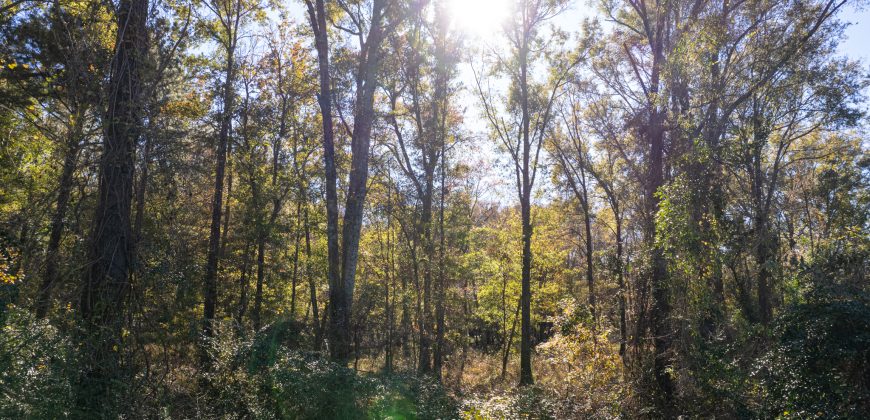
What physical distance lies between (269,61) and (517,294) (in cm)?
1617

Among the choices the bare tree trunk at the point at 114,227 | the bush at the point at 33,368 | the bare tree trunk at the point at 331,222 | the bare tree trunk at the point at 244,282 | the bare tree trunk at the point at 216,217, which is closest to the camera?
the bush at the point at 33,368

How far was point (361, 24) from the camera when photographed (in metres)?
17.5

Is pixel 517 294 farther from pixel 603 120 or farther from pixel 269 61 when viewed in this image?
pixel 269 61

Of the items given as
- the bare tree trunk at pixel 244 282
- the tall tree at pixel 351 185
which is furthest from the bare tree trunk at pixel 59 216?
the bare tree trunk at pixel 244 282

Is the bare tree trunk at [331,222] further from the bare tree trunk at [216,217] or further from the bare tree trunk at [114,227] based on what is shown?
the bare tree trunk at [114,227]

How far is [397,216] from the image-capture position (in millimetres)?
22594

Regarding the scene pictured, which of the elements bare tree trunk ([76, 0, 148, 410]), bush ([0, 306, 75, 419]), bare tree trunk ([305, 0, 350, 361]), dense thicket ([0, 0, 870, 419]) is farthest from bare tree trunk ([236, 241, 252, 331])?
bush ([0, 306, 75, 419])

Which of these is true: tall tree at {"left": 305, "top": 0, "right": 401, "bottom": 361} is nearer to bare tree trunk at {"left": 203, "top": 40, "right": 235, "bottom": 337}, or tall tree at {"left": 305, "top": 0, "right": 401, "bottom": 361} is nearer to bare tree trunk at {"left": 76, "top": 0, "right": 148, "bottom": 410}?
bare tree trunk at {"left": 203, "top": 40, "right": 235, "bottom": 337}

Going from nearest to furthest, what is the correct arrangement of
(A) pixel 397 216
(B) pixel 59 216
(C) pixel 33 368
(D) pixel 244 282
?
(C) pixel 33 368
(B) pixel 59 216
(D) pixel 244 282
(A) pixel 397 216

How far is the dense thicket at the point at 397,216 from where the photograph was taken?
20.7 ft

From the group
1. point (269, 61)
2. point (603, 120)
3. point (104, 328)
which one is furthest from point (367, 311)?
point (104, 328)

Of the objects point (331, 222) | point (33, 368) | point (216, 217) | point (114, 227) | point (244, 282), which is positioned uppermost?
point (216, 217)

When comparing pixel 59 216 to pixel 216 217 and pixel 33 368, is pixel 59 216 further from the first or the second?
pixel 216 217

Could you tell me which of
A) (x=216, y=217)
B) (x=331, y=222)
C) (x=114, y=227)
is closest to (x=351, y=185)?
(x=331, y=222)
